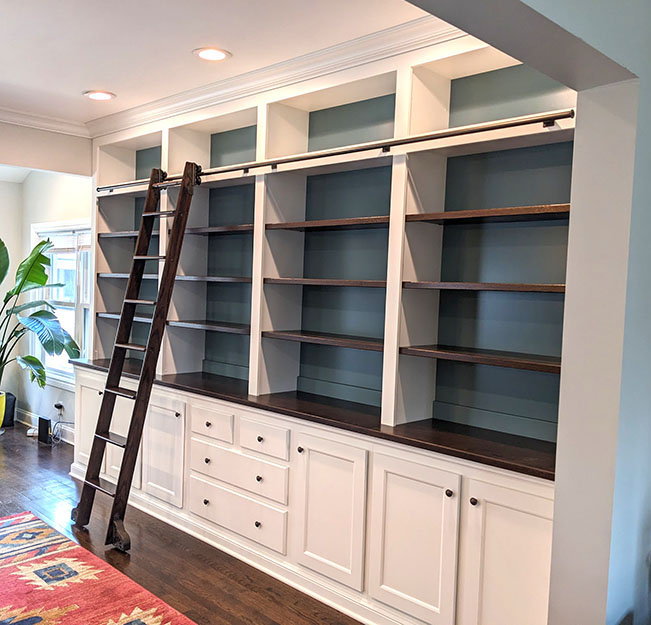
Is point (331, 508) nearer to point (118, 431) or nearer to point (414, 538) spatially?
point (414, 538)

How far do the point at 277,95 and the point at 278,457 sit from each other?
1.94 m

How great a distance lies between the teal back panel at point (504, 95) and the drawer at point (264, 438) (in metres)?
1.74

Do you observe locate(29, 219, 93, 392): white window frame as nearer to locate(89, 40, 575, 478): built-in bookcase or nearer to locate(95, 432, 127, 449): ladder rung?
locate(89, 40, 575, 478): built-in bookcase

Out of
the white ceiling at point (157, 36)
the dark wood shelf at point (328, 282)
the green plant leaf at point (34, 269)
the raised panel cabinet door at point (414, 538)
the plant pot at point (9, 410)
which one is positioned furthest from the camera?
the plant pot at point (9, 410)

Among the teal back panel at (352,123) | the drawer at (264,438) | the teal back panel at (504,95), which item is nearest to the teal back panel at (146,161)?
the teal back panel at (352,123)

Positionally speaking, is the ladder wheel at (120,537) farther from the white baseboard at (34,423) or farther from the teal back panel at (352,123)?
the white baseboard at (34,423)

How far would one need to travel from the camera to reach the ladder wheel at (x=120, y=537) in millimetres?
3486

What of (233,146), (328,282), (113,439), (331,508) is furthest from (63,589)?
(233,146)

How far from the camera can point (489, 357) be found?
261 centimetres

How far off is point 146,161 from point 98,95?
35.5 inches

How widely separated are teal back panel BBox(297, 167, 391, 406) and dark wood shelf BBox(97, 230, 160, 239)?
143 cm

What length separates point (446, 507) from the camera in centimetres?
259

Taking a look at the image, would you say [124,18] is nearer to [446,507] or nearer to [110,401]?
[110,401]

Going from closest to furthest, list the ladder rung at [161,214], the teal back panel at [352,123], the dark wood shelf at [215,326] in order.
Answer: the teal back panel at [352,123], the dark wood shelf at [215,326], the ladder rung at [161,214]
